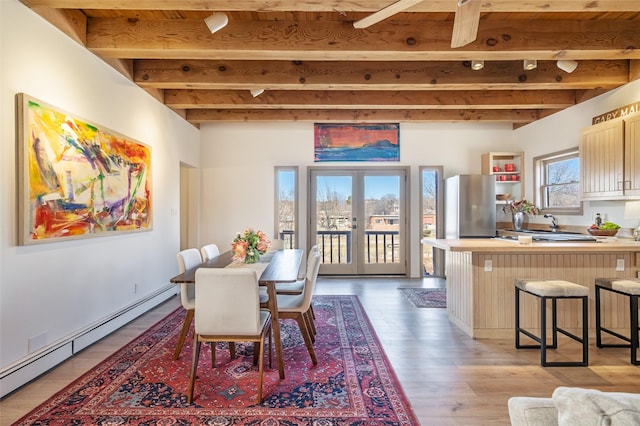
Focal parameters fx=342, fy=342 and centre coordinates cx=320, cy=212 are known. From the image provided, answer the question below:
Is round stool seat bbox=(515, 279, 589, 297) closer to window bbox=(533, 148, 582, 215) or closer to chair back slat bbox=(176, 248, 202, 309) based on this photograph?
window bbox=(533, 148, 582, 215)

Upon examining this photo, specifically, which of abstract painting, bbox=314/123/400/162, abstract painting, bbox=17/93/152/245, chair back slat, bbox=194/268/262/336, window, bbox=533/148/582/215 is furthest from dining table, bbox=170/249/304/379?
window, bbox=533/148/582/215

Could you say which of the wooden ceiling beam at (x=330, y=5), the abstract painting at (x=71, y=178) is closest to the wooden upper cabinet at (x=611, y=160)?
the wooden ceiling beam at (x=330, y=5)

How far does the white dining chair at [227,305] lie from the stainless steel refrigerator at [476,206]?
14.2ft

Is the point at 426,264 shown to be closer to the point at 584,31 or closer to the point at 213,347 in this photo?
the point at 584,31

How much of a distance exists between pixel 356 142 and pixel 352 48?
→ 3.09m

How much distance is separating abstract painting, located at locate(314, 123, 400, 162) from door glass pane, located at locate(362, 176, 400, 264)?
453 millimetres

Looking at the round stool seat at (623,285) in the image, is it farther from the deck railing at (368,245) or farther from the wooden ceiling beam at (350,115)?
the deck railing at (368,245)

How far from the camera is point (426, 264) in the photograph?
6508 mm

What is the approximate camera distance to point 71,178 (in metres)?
2.86

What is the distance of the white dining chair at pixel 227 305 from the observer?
2.18 metres

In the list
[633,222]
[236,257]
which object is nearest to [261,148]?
[236,257]

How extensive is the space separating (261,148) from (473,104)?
3552 millimetres

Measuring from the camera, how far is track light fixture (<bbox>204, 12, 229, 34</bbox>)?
2.89 meters

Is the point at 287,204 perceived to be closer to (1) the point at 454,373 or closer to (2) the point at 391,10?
(1) the point at 454,373
